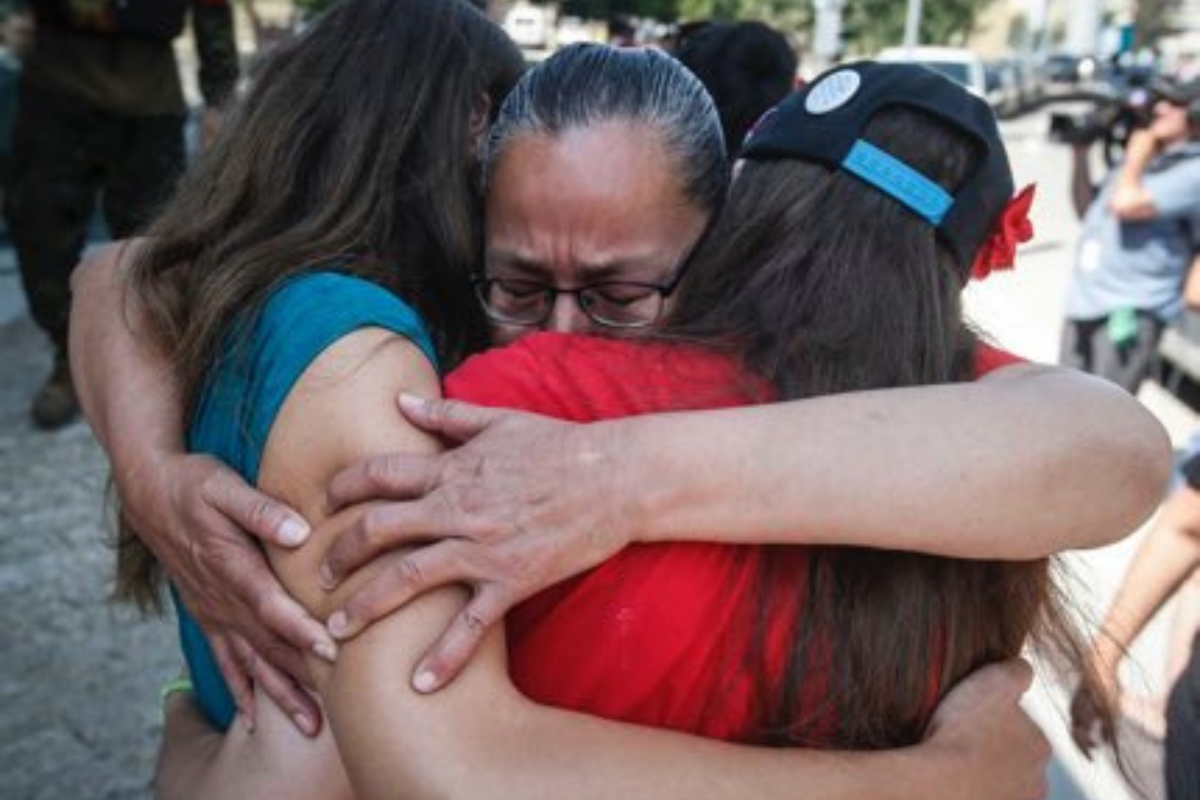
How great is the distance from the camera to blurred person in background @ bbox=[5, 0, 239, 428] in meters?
4.51

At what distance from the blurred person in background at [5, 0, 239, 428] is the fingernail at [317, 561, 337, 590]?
12.2ft

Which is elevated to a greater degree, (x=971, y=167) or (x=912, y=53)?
(x=971, y=167)

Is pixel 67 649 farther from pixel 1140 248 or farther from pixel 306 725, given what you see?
pixel 1140 248

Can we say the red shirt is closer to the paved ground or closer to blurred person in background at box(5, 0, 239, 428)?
the paved ground

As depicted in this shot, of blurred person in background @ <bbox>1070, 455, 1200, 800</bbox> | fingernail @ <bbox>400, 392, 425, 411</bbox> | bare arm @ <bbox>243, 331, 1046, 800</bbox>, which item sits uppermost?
fingernail @ <bbox>400, 392, 425, 411</bbox>

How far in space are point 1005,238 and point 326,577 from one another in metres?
0.86

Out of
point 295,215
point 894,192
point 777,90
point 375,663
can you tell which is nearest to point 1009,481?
point 894,192

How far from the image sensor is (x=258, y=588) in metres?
1.24

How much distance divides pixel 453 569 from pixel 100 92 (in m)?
4.17

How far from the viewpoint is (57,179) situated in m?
4.64

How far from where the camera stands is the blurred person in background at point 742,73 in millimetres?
3031

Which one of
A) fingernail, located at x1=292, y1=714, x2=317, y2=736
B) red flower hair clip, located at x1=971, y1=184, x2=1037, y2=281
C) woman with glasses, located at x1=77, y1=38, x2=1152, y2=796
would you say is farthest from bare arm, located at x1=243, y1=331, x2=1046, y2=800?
red flower hair clip, located at x1=971, y1=184, x2=1037, y2=281

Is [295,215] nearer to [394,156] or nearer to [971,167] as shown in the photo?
[394,156]

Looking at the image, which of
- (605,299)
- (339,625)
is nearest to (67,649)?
(605,299)
